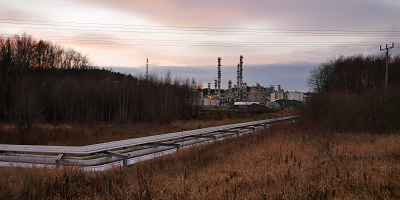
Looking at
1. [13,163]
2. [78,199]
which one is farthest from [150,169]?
[13,163]

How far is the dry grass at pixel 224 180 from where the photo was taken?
4344 millimetres

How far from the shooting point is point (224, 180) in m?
5.29

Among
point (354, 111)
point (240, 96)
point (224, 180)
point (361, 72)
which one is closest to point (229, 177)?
point (224, 180)

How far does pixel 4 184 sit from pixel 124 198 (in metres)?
2.87

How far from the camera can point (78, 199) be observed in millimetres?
4219

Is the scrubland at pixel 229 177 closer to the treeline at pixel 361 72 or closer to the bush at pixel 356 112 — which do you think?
the bush at pixel 356 112

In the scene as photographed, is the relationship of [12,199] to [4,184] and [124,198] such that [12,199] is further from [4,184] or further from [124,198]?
[124,198]

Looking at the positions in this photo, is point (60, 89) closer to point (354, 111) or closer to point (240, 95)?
point (354, 111)

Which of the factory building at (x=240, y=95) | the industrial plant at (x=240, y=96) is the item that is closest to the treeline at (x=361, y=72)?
the industrial plant at (x=240, y=96)

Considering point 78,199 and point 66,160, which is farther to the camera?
point 66,160

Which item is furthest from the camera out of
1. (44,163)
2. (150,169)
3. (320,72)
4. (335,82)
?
(320,72)

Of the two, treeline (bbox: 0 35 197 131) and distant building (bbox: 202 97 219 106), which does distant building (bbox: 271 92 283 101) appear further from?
treeline (bbox: 0 35 197 131)

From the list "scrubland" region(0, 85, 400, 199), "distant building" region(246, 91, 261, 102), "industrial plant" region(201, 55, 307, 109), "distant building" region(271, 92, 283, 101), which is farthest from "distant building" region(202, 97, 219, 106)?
"scrubland" region(0, 85, 400, 199)

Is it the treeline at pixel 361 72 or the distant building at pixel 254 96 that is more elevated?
the treeline at pixel 361 72
